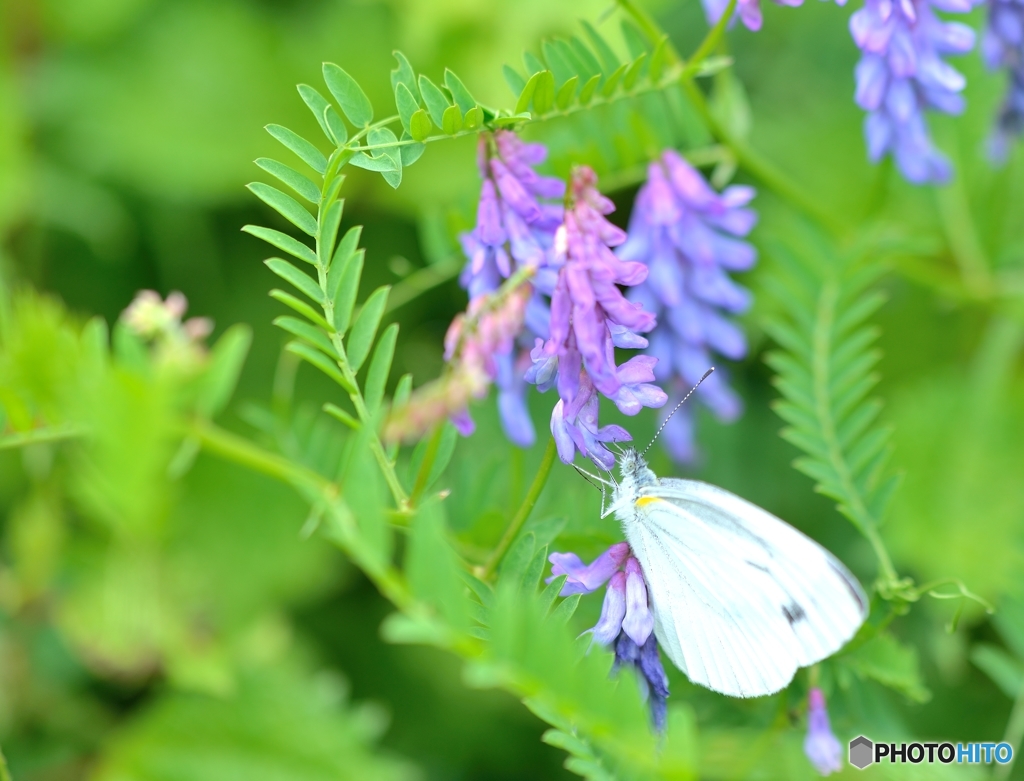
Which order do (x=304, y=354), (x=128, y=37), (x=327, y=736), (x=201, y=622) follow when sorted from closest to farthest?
(x=304, y=354), (x=327, y=736), (x=201, y=622), (x=128, y=37)

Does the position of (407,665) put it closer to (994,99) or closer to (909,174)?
(909,174)

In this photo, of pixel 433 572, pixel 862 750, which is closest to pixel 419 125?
pixel 433 572

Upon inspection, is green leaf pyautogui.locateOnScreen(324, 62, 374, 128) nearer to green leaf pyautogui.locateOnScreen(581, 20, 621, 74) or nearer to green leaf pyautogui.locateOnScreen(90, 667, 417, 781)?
green leaf pyautogui.locateOnScreen(581, 20, 621, 74)

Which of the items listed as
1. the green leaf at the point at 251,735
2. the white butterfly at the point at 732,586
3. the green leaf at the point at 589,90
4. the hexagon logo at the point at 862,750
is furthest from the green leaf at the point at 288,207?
the green leaf at the point at 251,735

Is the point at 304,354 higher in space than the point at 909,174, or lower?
lower

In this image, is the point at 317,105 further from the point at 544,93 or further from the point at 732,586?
the point at 732,586

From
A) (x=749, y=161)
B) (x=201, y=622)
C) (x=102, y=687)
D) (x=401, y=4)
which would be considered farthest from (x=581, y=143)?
(x=102, y=687)
